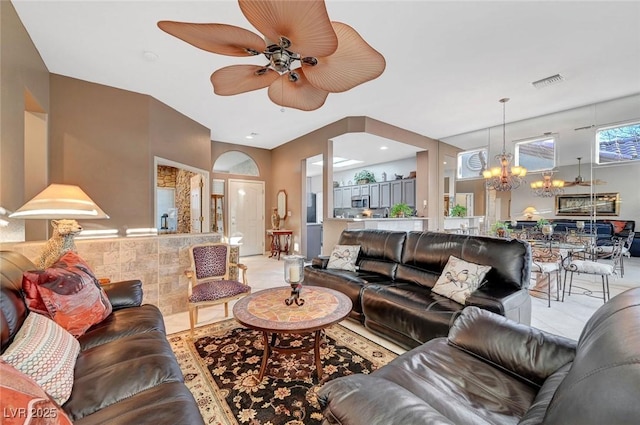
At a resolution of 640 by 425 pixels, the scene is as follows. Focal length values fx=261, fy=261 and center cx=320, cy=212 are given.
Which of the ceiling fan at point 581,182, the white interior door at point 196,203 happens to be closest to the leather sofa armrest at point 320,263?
the white interior door at point 196,203

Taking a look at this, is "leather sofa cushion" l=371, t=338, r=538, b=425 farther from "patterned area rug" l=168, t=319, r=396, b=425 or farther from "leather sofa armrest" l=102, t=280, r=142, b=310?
"leather sofa armrest" l=102, t=280, r=142, b=310

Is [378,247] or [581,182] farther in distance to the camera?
[581,182]

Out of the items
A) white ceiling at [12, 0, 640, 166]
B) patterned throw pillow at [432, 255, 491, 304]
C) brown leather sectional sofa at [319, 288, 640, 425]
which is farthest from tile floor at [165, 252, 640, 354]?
white ceiling at [12, 0, 640, 166]

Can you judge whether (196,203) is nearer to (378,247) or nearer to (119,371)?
(378,247)

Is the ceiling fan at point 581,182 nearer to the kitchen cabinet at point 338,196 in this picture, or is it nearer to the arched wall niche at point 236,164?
the kitchen cabinet at point 338,196

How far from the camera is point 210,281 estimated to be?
298 cm

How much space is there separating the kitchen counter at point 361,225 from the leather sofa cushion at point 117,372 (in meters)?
3.66

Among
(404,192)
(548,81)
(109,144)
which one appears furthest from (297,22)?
(404,192)

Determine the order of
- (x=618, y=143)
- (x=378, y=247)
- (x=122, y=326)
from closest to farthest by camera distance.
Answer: (x=122, y=326) → (x=378, y=247) → (x=618, y=143)

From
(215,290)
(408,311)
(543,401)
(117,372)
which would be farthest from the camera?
(215,290)

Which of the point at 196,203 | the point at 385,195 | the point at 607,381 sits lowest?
the point at 607,381

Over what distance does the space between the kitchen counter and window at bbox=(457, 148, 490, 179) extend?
1.90m

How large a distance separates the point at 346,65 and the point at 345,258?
88.0 inches

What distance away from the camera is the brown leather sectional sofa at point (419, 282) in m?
2.08
